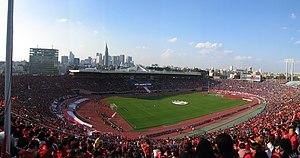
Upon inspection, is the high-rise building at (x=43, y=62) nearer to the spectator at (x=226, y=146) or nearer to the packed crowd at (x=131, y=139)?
the packed crowd at (x=131, y=139)

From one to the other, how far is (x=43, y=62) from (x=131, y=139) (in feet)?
351

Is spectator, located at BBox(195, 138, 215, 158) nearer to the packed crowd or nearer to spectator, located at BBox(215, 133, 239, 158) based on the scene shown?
the packed crowd

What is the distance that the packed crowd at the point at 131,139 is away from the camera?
5.22 m

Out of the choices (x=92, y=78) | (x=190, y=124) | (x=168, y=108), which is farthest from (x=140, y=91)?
(x=190, y=124)

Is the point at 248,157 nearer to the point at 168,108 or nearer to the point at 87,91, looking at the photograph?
the point at 168,108

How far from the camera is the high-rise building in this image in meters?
113

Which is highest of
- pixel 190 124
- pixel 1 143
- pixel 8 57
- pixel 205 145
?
pixel 8 57

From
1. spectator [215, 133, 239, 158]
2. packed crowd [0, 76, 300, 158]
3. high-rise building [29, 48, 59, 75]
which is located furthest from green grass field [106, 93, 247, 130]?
high-rise building [29, 48, 59, 75]

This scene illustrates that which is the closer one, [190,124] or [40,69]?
[190,124]

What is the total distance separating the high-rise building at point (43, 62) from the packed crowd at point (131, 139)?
200 ft

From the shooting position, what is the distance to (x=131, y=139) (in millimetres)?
24906

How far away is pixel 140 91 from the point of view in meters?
67.7

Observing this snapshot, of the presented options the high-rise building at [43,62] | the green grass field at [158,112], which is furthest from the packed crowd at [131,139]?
the high-rise building at [43,62]

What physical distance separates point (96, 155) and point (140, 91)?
59625mm
